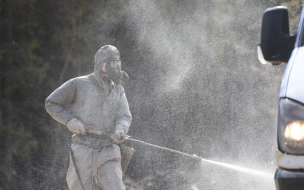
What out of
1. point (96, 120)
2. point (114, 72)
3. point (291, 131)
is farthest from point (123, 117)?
point (291, 131)

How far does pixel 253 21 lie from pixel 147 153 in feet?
12.0

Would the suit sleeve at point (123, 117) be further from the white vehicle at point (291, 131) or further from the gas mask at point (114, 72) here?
the white vehicle at point (291, 131)

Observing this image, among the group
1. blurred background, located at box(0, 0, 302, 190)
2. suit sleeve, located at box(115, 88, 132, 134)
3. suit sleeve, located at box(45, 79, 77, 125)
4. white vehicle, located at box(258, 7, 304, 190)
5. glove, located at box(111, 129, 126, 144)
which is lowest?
blurred background, located at box(0, 0, 302, 190)

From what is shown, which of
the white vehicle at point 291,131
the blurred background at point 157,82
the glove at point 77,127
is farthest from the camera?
the blurred background at point 157,82

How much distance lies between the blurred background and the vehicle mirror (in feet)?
20.5

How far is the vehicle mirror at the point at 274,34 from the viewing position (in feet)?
13.6

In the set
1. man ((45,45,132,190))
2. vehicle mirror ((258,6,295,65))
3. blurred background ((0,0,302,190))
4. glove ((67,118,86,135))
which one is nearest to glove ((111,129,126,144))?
man ((45,45,132,190))

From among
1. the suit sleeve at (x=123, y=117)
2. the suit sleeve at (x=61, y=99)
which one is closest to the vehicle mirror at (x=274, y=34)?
the suit sleeve at (x=123, y=117)

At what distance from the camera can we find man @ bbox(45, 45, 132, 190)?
7000 millimetres

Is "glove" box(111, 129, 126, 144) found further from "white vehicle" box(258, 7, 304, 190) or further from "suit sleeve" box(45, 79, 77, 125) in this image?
"white vehicle" box(258, 7, 304, 190)

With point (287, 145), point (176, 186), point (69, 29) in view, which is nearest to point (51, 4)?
point (69, 29)

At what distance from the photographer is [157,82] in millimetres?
13414

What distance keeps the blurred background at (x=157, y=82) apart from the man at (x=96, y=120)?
381cm

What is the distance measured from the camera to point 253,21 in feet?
46.9
